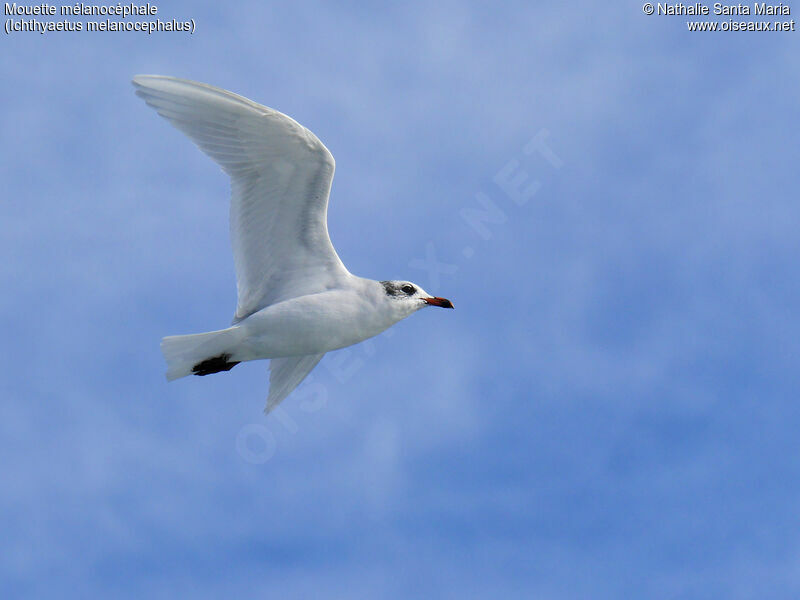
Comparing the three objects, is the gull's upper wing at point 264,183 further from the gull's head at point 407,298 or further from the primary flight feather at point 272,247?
the gull's head at point 407,298

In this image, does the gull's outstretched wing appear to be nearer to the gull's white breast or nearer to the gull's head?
the gull's white breast

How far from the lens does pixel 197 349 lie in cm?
1603

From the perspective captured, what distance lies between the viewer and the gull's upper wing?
51.6 feet

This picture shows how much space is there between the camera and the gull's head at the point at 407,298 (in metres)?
16.7

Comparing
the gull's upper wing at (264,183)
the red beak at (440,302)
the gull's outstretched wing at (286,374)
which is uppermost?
the gull's upper wing at (264,183)

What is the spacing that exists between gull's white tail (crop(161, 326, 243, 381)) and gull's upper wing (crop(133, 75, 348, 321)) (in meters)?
0.54

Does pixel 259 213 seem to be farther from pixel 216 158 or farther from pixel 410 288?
pixel 410 288

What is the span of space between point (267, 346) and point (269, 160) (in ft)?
7.93

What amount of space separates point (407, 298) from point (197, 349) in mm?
2935

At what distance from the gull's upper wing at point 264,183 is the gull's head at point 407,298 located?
70 centimetres

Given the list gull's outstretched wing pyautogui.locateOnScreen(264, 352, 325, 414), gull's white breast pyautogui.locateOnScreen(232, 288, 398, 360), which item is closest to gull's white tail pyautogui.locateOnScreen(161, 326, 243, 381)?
gull's white breast pyautogui.locateOnScreen(232, 288, 398, 360)

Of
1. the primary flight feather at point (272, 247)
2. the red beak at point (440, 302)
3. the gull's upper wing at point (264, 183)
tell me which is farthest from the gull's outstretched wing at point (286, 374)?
the red beak at point (440, 302)

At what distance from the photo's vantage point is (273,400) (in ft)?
57.6

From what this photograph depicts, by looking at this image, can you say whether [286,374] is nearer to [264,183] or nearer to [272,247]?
[272,247]
